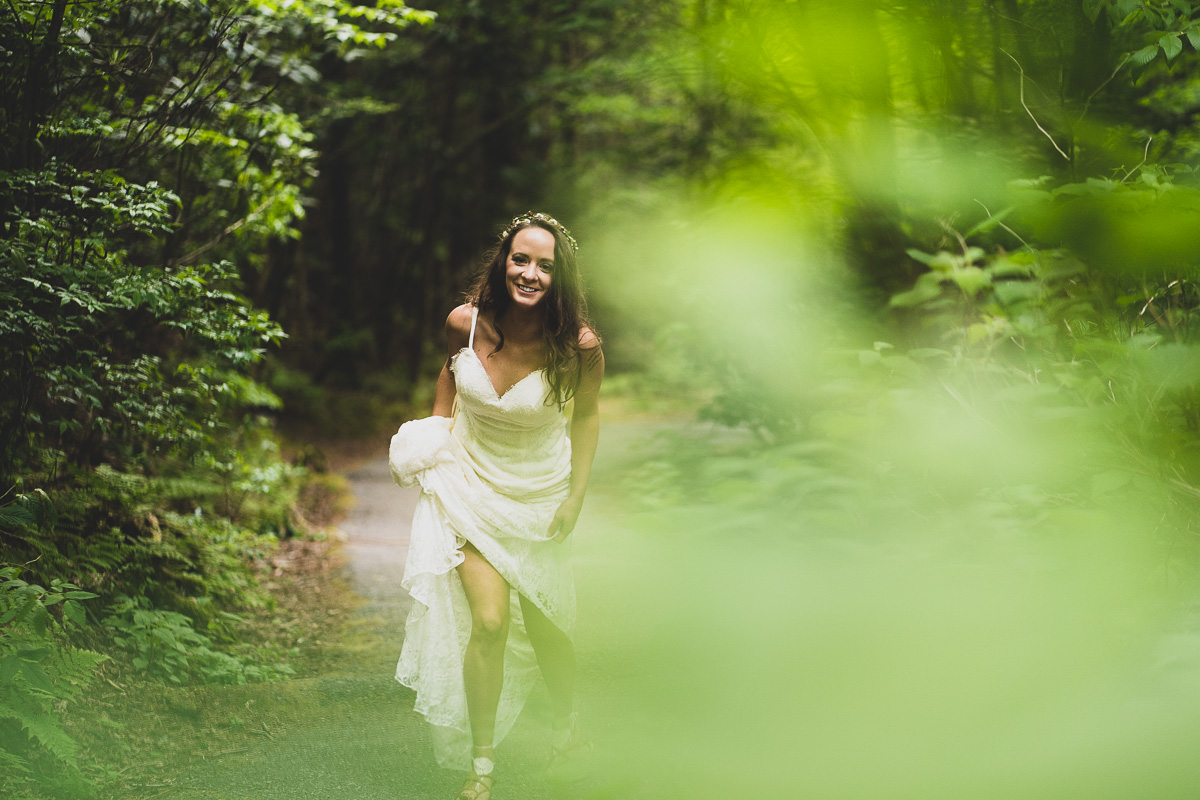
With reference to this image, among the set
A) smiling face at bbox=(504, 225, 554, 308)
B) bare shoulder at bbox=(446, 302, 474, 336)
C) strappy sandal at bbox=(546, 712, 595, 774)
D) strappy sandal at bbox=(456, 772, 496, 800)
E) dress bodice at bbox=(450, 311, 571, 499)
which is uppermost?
smiling face at bbox=(504, 225, 554, 308)

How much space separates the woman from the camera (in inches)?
143

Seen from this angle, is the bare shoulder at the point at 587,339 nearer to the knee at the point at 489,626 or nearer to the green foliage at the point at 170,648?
the knee at the point at 489,626

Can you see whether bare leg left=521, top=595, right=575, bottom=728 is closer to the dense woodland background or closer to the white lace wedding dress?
the white lace wedding dress

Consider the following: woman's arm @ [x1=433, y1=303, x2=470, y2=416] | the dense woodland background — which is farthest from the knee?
woman's arm @ [x1=433, y1=303, x2=470, y2=416]

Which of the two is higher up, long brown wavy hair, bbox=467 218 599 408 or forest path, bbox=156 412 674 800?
long brown wavy hair, bbox=467 218 599 408

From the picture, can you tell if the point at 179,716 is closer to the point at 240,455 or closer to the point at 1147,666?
the point at 240,455

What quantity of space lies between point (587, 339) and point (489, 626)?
1234 millimetres

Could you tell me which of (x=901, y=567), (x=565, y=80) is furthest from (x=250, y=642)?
(x=565, y=80)

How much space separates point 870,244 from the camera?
404 cm

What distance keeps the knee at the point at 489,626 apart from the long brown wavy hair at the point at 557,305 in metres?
0.87

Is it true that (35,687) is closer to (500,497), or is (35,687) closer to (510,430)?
(500,497)

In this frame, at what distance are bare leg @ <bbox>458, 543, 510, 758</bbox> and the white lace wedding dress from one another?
0.11 m

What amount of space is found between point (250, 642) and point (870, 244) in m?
4.07

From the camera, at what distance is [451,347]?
392 cm
